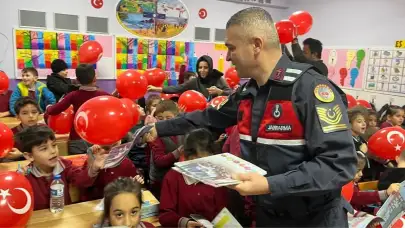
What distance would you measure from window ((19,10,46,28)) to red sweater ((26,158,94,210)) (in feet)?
13.6

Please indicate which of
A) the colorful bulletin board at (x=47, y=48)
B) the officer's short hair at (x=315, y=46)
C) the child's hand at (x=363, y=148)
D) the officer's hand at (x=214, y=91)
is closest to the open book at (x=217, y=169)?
the child's hand at (x=363, y=148)

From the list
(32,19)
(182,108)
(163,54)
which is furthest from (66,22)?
(182,108)

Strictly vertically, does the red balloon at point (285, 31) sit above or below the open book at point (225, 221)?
above

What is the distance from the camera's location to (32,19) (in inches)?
223

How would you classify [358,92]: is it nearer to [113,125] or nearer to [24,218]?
[113,125]

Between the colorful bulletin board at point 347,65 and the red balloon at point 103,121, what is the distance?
18.1ft

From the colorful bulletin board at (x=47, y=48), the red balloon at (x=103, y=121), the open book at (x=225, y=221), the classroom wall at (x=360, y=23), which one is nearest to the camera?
the open book at (x=225, y=221)

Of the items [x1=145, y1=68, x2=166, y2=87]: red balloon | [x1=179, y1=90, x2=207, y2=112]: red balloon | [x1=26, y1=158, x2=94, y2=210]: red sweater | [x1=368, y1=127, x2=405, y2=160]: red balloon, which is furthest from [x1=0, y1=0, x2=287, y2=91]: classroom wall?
[x1=368, y1=127, x2=405, y2=160]: red balloon

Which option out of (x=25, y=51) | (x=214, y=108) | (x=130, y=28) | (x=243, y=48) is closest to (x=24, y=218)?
(x=214, y=108)

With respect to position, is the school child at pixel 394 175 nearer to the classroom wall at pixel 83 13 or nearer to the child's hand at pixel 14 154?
the child's hand at pixel 14 154

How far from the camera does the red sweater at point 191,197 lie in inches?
85.8

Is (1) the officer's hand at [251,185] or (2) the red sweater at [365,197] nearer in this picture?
(1) the officer's hand at [251,185]

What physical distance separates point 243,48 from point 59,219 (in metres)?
1.38

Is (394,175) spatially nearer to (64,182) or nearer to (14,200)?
(64,182)
